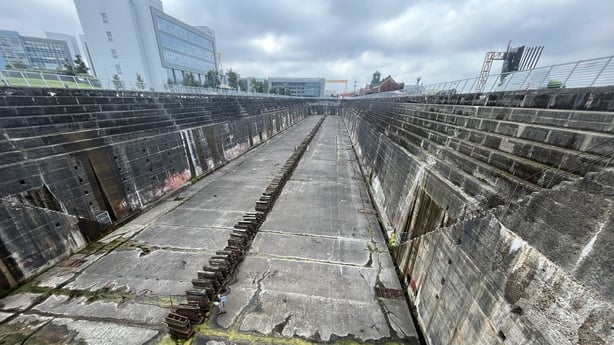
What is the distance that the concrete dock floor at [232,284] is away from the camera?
5.87 metres

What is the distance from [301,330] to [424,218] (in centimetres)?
515

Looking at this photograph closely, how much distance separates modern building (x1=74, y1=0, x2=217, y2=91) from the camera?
191 feet

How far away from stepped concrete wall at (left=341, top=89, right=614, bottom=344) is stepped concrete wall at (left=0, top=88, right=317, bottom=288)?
12.9 meters

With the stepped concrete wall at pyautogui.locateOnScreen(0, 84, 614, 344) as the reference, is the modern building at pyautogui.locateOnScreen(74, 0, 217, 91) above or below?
above

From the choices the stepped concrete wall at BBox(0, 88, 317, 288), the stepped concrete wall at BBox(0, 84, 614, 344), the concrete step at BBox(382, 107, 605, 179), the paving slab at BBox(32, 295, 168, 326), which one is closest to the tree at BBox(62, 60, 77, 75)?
the stepped concrete wall at BBox(0, 88, 317, 288)

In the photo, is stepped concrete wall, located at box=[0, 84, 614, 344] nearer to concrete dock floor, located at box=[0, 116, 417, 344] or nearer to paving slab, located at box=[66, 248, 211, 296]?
concrete dock floor, located at box=[0, 116, 417, 344]

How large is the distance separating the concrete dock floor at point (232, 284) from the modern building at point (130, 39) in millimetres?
56576

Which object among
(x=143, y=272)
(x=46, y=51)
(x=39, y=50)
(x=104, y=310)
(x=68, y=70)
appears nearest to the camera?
(x=104, y=310)

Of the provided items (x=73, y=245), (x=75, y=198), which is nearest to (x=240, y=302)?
(x=73, y=245)

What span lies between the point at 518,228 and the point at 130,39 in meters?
86.1

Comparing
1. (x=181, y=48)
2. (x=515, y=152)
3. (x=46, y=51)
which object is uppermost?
(x=46, y=51)

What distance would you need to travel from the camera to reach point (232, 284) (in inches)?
289

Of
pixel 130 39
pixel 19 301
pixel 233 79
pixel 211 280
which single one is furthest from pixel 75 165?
pixel 233 79

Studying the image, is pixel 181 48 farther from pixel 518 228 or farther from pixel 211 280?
pixel 518 228
